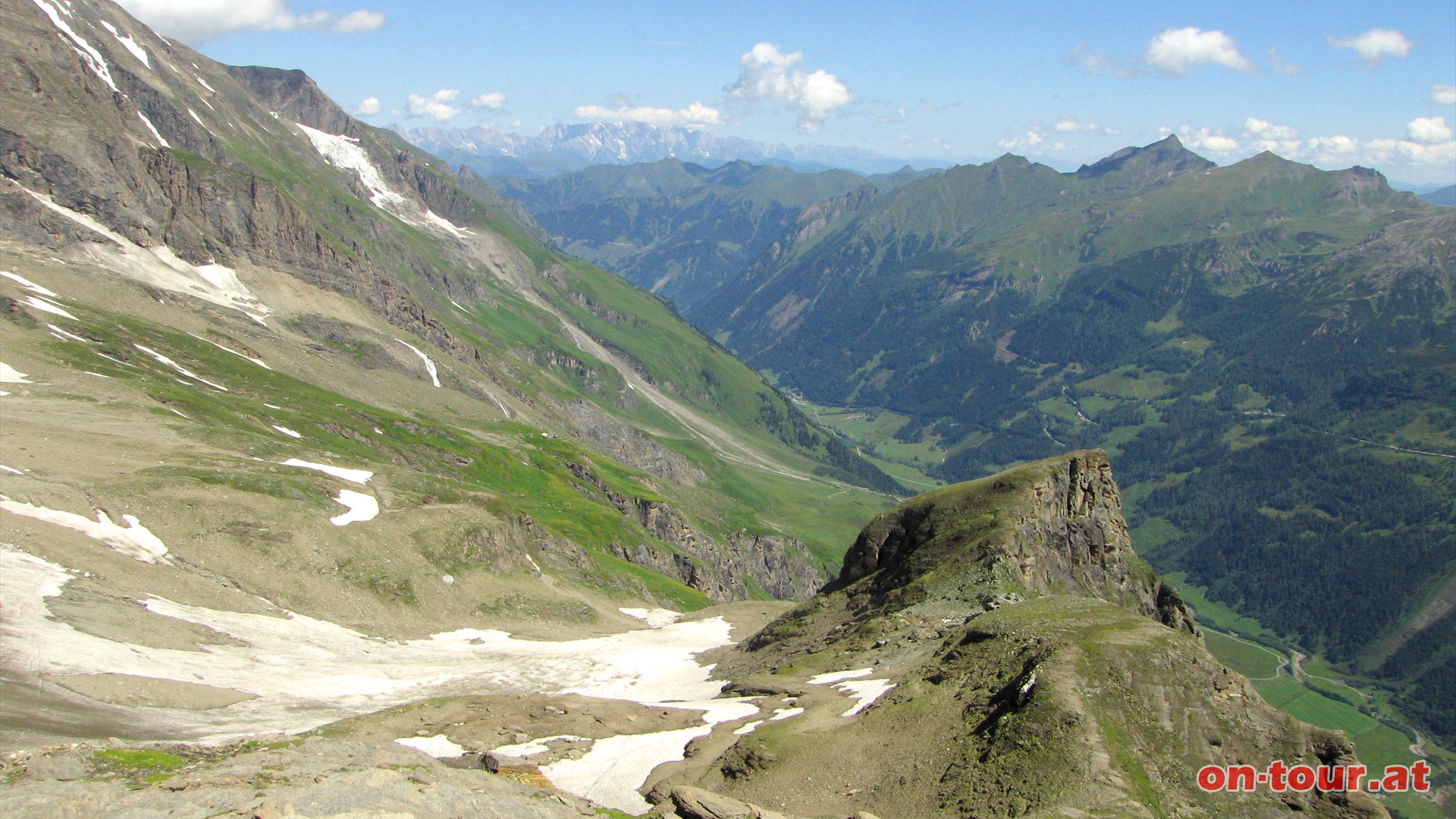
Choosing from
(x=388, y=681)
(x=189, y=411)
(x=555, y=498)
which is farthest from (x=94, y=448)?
(x=555, y=498)

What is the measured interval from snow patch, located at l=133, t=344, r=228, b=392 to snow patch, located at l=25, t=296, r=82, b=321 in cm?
915

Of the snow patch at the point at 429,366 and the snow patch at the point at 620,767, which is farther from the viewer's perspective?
the snow patch at the point at 429,366

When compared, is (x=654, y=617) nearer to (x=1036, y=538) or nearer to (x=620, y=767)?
(x=1036, y=538)

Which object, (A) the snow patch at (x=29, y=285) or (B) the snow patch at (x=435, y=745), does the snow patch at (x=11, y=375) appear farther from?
(B) the snow patch at (x=435, y=745)

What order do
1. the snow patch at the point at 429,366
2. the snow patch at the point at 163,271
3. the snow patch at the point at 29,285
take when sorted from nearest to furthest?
the snow patch at the point at 29,285 < the snow patch at the point at 163,271 < the snow patch at the point at 429,366

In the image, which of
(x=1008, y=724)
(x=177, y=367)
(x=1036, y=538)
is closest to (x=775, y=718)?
(x=1008, y=724)

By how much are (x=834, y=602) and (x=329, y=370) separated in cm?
12512

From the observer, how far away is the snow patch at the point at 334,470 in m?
98.9

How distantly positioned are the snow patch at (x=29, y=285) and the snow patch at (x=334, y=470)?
200 ft

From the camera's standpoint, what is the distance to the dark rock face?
66.5 meters

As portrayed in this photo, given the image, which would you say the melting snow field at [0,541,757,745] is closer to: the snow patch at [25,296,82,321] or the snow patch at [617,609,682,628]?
the snow patch at [617,609,682,628]

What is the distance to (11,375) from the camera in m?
99.1

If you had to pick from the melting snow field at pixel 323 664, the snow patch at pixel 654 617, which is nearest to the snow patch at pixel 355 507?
the melting snow field at pixel 323 664

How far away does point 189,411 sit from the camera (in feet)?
353
